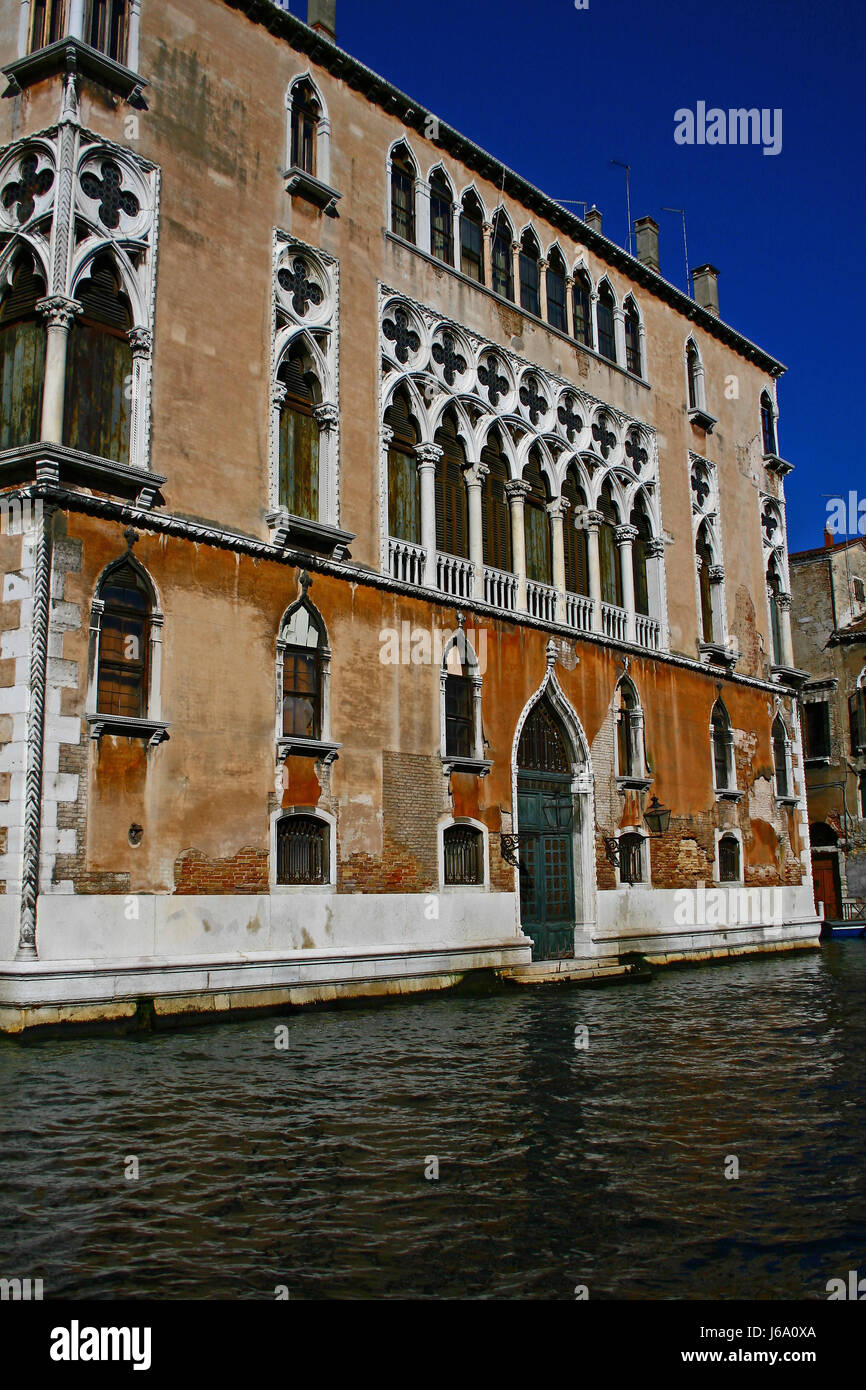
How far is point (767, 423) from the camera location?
28594 millimetres

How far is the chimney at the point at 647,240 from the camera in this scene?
25906mm

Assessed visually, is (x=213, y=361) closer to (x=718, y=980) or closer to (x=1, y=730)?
(x=1, y=730)

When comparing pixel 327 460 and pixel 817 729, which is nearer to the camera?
pixel 327 460

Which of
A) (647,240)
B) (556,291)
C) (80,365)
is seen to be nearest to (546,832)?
(556,291)

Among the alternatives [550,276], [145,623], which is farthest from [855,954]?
[145,623]

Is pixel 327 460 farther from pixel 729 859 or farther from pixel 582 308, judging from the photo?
pixel 729 859

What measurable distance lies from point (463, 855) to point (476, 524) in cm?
512

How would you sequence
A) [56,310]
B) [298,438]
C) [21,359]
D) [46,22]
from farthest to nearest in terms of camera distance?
1. [298,438]
2. [46,22]
3. [21,359]
4. [56,310]

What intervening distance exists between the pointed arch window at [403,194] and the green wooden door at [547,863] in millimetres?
8569

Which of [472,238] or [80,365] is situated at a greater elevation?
[472,238]

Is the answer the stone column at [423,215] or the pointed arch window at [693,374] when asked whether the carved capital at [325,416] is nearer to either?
the stone column at [423,215]

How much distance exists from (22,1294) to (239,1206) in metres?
1.28

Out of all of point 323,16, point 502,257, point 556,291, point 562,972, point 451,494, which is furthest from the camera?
point 556,291
